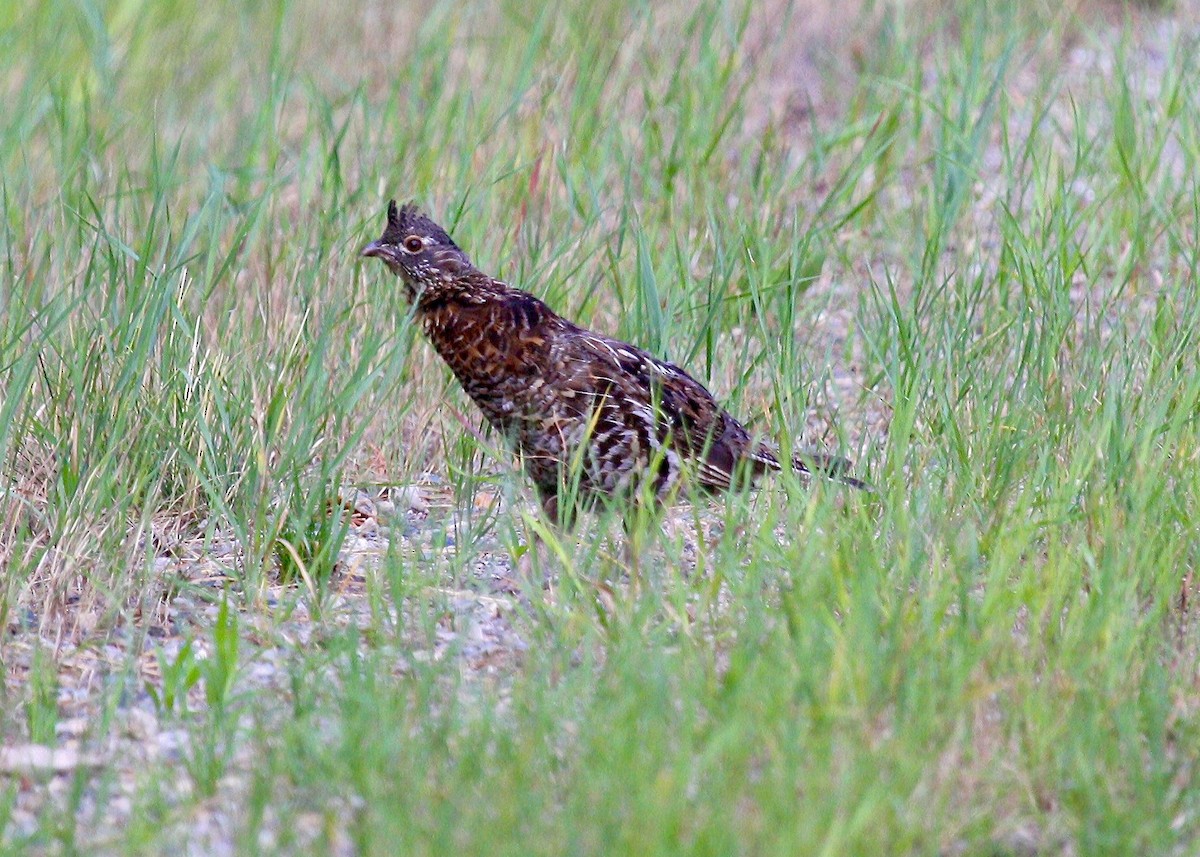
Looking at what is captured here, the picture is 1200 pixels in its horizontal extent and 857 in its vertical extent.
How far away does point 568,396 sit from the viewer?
5406 mm

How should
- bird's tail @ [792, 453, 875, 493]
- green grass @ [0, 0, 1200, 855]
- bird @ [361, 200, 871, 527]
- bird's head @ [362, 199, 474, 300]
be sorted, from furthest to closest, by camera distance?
bird's head @ [362, 199, 474, 300] < bird @ [361, 200, 871, 527] < bird's tail @ [792, 453, 875, 493] < green grass @ [0, 0, 1200, 855]

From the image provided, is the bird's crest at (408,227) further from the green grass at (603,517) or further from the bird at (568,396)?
the green grass at (603,517)

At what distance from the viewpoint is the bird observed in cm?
536

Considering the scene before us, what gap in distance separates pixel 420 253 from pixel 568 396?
75 cm

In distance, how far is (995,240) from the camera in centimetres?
771

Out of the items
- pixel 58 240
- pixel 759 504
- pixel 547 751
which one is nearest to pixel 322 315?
pixel 58 240

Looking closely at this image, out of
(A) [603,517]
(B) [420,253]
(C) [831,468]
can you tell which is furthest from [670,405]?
(B) [420,253]

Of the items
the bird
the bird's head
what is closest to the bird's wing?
the bird

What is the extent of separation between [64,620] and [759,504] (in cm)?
188

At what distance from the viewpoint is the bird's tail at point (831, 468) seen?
189 inches

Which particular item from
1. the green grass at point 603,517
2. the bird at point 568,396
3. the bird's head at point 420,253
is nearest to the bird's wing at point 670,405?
the bird at point 568,396

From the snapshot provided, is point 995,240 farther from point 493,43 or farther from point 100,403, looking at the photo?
point 100,403

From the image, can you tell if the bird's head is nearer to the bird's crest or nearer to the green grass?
the bird's crest

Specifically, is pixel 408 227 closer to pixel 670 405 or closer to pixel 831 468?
pixel 670 405
